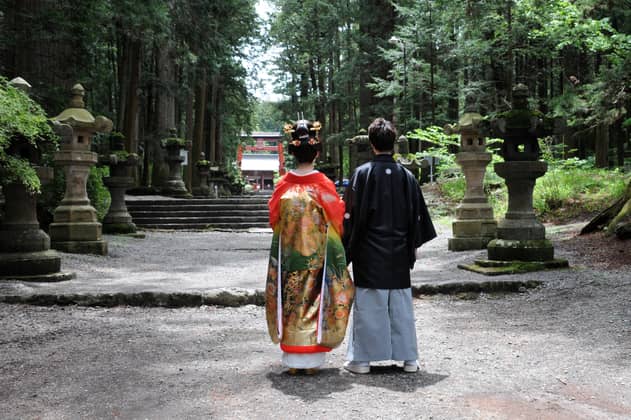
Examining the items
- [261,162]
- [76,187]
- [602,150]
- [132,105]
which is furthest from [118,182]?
[261,162]

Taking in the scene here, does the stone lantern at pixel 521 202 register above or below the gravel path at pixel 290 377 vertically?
above

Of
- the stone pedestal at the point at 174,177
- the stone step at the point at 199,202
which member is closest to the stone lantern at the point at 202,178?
the stone pedestal at the point at 174,177

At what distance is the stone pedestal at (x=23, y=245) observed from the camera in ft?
24.0

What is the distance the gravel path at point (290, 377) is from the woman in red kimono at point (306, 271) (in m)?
0.25

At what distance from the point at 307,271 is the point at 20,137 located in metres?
5.23

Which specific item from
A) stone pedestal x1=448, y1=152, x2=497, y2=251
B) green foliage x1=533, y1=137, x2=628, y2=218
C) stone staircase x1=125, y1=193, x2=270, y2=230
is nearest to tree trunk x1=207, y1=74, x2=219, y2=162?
stone staircase x1=125, y1=193, x2=270, y2=230

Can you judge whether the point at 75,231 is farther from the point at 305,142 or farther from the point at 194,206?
the point at 194,206

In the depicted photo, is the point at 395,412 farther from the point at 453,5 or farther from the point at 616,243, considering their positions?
the point at 453,5

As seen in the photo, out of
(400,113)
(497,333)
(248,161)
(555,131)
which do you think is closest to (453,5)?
(400,113)

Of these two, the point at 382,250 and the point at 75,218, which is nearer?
the point at 382,250

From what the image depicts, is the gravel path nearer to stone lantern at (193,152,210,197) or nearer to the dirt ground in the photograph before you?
the dirt ground

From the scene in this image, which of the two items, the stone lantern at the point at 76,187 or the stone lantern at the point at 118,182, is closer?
the stone lantern at the point at 76,187

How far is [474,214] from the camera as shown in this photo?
10.8m

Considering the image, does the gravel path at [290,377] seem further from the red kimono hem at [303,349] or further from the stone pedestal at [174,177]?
the stone pedestal at [174,177]
